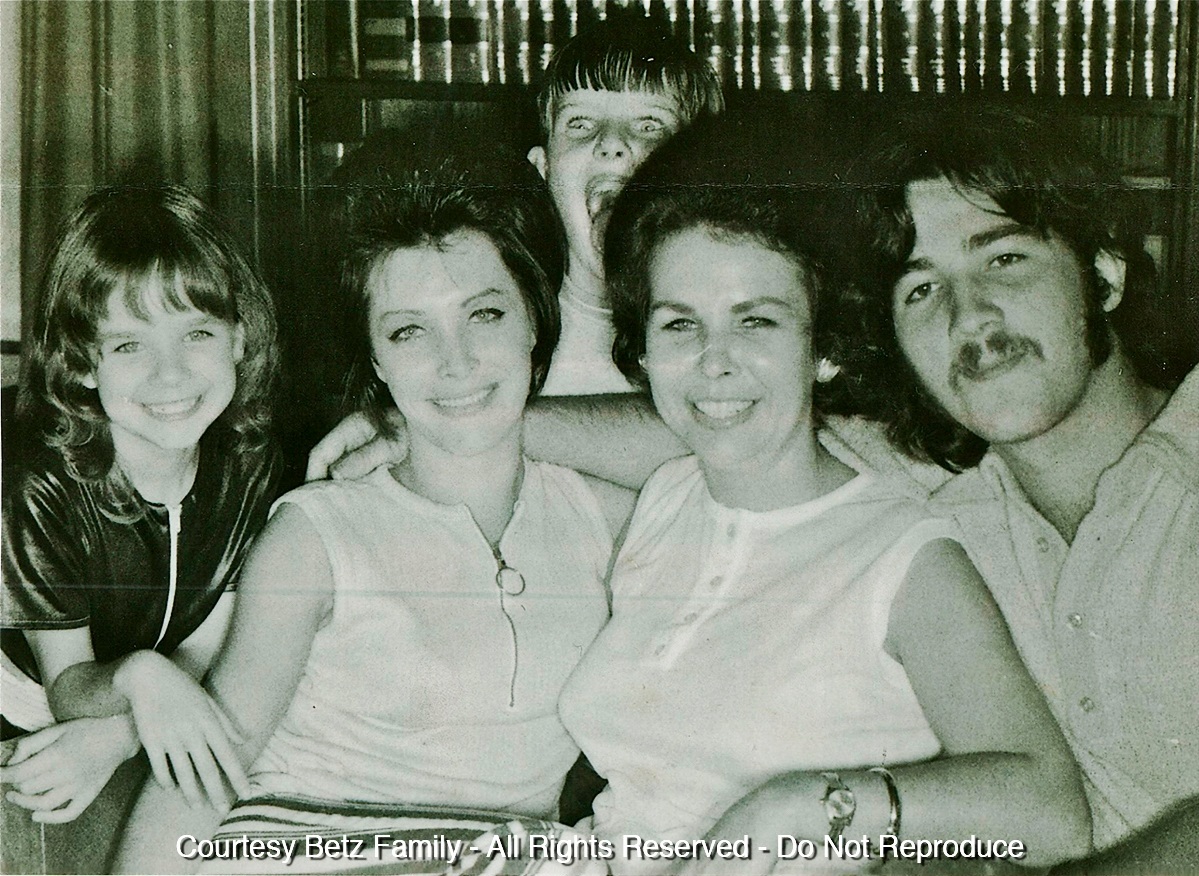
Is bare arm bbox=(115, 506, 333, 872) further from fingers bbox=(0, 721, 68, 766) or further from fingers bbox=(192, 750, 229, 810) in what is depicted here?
fingers bbox=(0, 721, 68, 766)

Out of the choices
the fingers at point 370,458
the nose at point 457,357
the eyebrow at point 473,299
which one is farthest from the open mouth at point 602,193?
the fingers at point 370,458

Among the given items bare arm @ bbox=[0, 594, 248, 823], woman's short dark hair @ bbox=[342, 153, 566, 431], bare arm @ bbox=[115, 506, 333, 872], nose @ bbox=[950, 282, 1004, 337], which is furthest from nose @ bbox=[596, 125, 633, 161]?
bare arm @ bbox=[0, 594, 248, 823]

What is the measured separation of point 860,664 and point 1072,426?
0.60m

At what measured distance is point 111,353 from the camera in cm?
228

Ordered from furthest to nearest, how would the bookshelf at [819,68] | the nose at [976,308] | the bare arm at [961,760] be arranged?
the bookshelf at [819,68] < the nose at [976,308] < the bare arm at [961,760]

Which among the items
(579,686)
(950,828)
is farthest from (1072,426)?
(579,686)

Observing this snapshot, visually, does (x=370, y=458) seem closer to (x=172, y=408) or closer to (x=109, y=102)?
(x=172, y=408)

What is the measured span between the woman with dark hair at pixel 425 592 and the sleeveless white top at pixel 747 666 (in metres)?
0.09

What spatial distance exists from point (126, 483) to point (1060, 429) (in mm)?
1756

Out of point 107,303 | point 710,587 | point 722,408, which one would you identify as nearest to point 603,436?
point 722,408

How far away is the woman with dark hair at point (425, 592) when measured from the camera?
2.24m

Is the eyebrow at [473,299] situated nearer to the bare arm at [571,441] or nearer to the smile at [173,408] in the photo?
the bare arm at [571,441]

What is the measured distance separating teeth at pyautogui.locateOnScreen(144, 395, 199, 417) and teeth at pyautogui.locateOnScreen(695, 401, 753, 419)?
953 millimetres

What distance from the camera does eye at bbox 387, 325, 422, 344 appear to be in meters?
2.25
